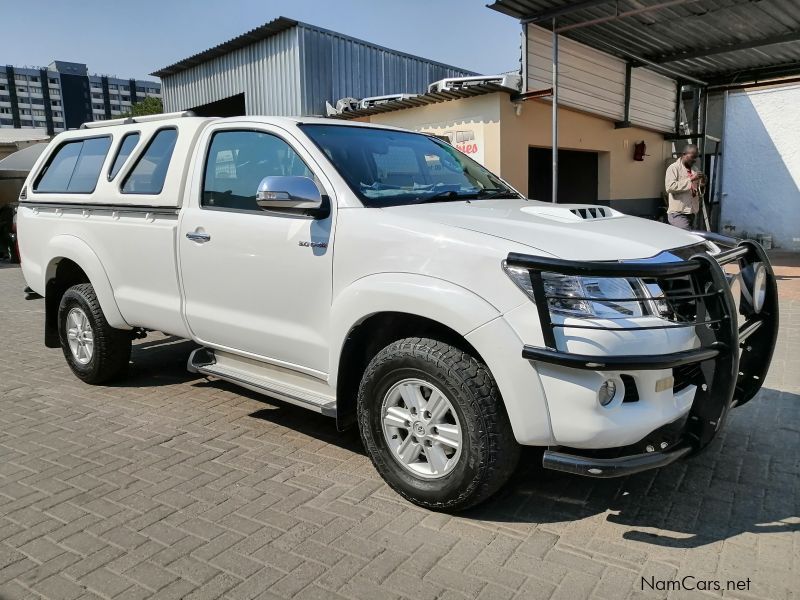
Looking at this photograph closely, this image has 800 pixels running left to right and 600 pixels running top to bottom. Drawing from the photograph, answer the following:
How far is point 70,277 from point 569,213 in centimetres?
437

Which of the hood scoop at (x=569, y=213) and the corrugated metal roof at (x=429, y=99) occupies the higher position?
the corrugated metal roof at (x=429, y=99)

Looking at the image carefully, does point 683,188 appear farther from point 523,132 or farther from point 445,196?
point 445,196

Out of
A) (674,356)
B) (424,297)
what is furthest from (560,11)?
(674,356)

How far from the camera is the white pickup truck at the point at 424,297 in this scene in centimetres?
258

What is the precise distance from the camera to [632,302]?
2.63m

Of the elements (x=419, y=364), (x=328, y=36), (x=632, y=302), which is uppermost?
(x=328, y=36)

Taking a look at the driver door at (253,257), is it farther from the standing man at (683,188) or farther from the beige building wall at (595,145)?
the standing man at (683,188)

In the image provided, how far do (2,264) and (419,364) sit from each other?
17.0 m

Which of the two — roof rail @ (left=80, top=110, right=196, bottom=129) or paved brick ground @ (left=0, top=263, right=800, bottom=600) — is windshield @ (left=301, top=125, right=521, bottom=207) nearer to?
roof rail @ (left=80, top=110, right=196, bottom=129)

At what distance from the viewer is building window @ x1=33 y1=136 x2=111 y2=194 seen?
5.05m

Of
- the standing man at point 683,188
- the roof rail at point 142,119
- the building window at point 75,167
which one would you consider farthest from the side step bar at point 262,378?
the standing man at point 683,188

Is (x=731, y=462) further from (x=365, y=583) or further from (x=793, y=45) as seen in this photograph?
Answer: (x=793, y=45)

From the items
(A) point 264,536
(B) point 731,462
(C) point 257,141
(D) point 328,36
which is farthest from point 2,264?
(B) point 731,462

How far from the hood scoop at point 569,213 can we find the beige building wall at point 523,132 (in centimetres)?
688
